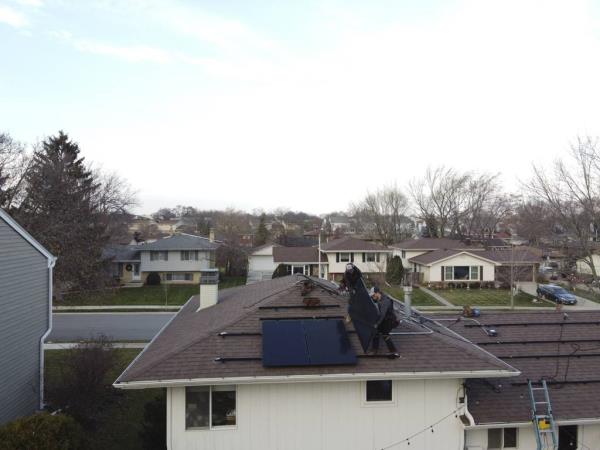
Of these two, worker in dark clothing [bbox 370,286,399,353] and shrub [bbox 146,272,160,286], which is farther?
shrub [bbox 146,272,160,286]

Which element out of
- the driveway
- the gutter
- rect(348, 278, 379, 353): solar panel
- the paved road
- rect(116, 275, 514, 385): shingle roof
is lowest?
the paved road

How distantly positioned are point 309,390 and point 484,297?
31.6 m

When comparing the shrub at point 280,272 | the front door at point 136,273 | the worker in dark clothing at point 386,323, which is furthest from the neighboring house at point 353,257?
the worker in dark clothing at point 386,323

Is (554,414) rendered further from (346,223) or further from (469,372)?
(346,223)

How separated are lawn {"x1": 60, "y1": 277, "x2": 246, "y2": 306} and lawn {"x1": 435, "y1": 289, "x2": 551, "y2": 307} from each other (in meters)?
20.9

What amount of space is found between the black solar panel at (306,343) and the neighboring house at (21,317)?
315 inches

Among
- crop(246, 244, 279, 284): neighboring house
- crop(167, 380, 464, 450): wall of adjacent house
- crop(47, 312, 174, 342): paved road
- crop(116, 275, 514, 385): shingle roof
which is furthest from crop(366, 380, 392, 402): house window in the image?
crop(246, 244, 279, 284): neighboring house

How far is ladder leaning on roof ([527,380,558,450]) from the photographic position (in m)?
8.77

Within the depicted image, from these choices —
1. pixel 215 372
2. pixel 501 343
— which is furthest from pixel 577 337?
pixel 215 372

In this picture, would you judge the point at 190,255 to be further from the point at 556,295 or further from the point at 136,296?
the point at 556,295

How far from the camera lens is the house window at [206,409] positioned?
8.58 meters

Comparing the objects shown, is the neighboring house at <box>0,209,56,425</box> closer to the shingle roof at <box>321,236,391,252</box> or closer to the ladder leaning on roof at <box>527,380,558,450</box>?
the ladder leaning on roof at <box>527,380,558,450</box>

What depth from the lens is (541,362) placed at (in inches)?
427

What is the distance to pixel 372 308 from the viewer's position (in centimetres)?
877
